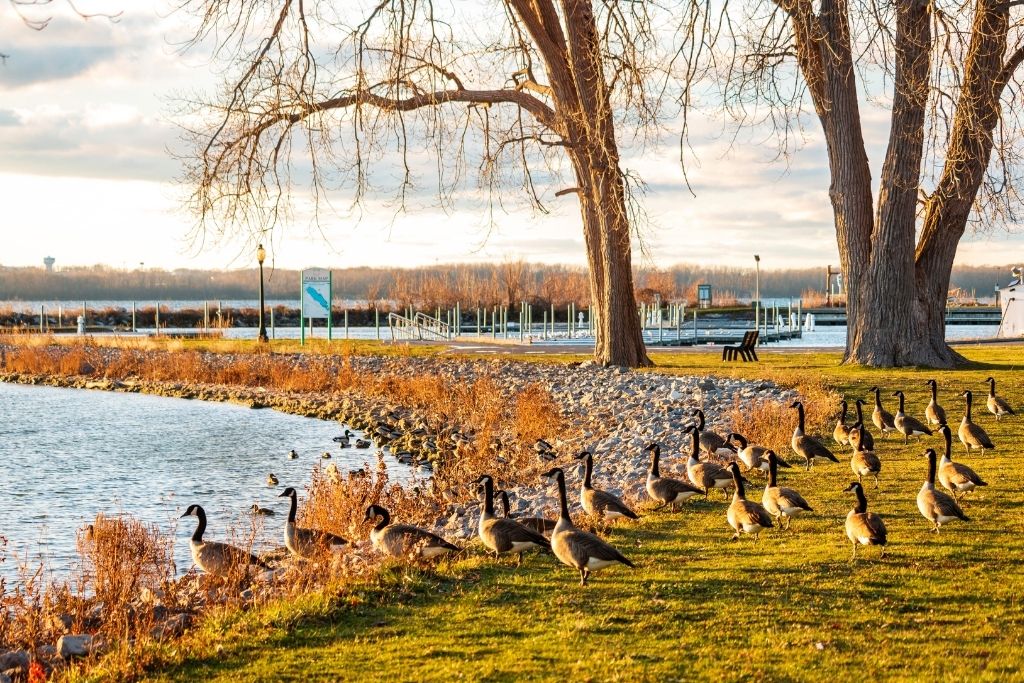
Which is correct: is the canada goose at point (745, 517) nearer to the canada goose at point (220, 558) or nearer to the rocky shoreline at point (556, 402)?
the rocky shoreline at point (556, 402)

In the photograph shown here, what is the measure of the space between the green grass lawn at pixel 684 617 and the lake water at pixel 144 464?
591cm

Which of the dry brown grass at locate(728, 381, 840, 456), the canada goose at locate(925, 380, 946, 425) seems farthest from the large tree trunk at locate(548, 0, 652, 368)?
the canada goose at locate(925, 380, 946, 425)

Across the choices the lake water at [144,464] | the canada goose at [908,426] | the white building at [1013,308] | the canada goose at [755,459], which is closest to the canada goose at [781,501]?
the canada goose at [755,459]

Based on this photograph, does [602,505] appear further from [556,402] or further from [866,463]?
[556,402]

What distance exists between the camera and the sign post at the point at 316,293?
46.8 metres

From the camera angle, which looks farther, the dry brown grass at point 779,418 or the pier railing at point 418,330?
Answer: the pier railing at point 418,330

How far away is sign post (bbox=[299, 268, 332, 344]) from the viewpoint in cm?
4678

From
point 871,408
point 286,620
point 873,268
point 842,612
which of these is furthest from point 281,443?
point 842,612

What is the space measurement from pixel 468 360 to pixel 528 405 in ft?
30.8

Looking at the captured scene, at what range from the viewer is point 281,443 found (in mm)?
25859

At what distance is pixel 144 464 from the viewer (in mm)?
23031

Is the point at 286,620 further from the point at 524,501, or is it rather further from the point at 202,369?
the point at 202,369

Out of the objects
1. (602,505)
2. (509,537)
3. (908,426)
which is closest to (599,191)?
(908,426)

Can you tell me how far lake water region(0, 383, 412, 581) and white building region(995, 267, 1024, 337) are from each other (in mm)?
36073
